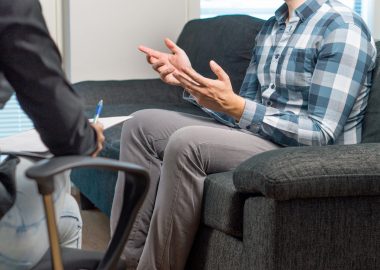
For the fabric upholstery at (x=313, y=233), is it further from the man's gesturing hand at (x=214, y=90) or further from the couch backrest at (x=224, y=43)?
the couch backrest at (x=224, y=43)

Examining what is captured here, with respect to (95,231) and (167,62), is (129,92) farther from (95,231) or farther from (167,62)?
(167,62)

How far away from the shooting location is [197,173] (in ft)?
7.24

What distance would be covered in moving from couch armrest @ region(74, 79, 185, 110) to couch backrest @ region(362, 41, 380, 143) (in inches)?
60.0

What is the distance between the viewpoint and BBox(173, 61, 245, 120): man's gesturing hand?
7.05ft

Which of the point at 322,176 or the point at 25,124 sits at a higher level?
the point at 322,176

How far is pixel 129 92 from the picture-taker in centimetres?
366

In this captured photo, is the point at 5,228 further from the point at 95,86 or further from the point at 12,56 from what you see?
the point at 95,86

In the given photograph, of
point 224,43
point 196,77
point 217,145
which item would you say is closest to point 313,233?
point 217,145

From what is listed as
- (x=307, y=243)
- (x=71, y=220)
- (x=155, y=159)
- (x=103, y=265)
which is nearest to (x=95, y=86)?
(x=155, y=159)

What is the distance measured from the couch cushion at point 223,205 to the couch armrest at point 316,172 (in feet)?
0.44

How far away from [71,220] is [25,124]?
8.47 feet

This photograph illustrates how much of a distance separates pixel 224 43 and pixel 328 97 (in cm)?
132

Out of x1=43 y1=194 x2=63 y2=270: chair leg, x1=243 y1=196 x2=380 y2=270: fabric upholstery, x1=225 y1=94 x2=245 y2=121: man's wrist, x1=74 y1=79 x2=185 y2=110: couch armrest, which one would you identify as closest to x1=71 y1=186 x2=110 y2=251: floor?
x1=74 y1=79 x2=185 y2=110: couch armrest

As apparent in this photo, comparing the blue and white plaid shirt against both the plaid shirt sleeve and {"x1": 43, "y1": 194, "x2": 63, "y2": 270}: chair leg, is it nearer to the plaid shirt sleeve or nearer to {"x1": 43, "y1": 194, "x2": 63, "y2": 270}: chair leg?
the plaid shirt sleeve
